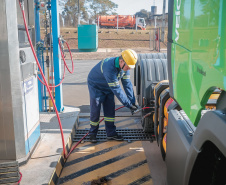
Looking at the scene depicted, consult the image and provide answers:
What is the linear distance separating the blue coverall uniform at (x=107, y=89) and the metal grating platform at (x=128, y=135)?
242 millimetres

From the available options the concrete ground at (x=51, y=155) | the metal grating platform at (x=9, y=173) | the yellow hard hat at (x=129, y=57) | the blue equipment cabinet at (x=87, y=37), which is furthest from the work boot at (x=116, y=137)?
the blue equipment cabinet at (x=87, y=37)

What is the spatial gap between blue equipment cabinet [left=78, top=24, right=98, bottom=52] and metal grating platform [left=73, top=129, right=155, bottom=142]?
1640 centimetres

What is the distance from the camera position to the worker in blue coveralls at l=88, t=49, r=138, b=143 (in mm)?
4457

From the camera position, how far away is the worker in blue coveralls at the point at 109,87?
4457 millimetres

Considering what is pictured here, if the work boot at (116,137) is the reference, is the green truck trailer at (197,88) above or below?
above

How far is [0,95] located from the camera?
131 inches

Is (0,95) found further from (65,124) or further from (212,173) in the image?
(212,173)

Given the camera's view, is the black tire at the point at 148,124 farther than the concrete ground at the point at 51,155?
Yes

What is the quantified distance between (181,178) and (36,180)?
6.60 feet

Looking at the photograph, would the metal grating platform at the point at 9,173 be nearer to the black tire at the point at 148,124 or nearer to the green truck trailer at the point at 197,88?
the green truck trailer at the point at 197,88

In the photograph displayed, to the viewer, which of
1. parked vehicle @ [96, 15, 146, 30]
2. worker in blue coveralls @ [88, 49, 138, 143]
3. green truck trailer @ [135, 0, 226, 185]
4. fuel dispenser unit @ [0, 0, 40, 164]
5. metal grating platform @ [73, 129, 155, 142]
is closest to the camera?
green truck trailer @ [135, 0, 226, 185]

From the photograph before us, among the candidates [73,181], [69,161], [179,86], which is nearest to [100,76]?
[69,161]

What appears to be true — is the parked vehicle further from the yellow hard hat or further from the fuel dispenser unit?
the fuel dispenser unit

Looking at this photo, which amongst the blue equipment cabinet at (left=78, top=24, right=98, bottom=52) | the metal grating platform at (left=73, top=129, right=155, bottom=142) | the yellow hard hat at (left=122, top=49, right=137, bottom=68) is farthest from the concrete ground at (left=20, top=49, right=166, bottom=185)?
the blue equipment cabinet at (left=78, top=24, right=98, bottom=52)
